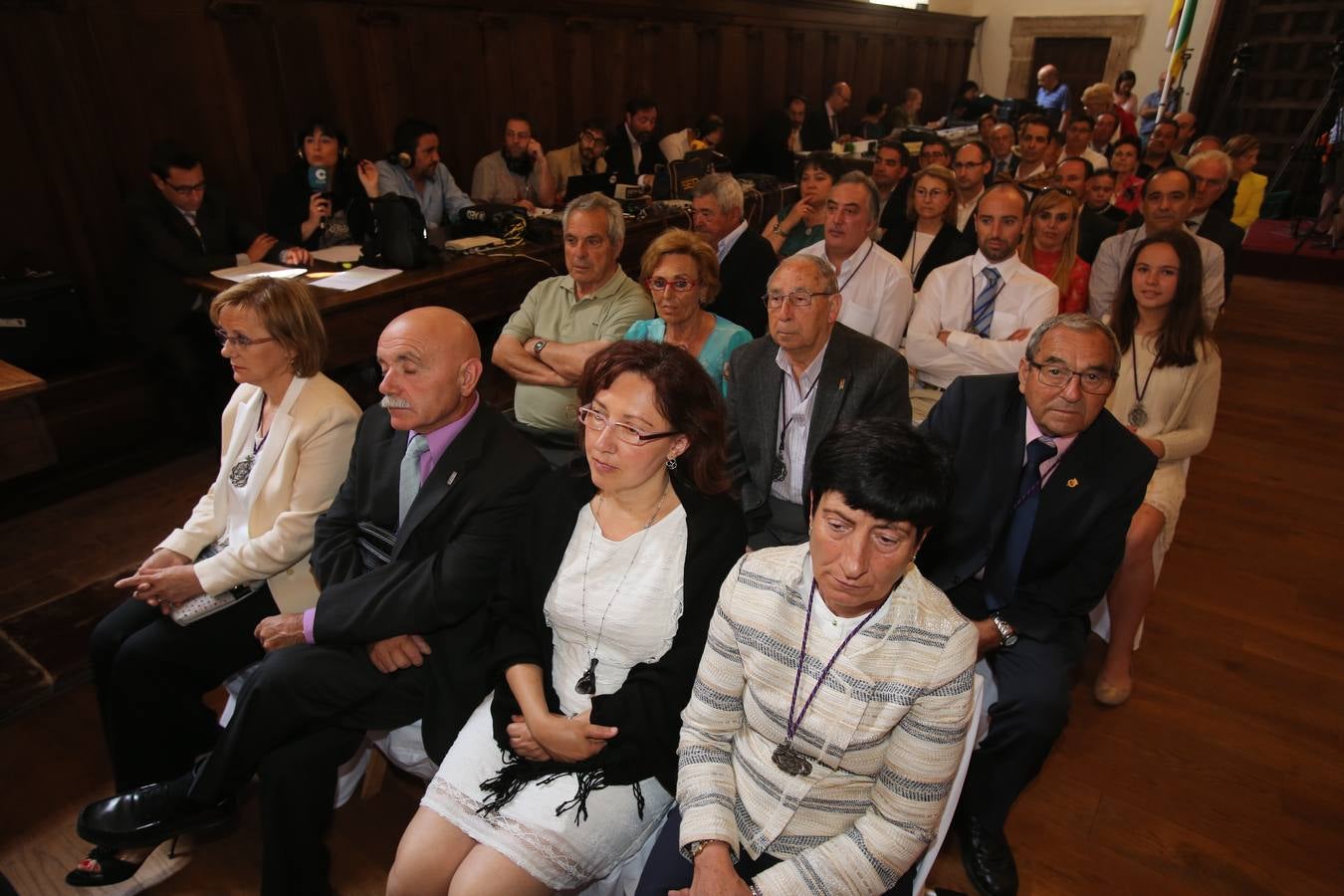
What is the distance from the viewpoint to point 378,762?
2043 mm

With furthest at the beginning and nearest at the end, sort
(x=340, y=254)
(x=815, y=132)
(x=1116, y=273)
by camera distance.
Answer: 1. (x=815, y=132)
2. (x=340, y=254)
3. (x=1116, y=273)

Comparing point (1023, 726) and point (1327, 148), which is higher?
point (1327, 148)

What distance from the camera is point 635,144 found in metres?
6.41

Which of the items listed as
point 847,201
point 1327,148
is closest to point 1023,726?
point 847,201

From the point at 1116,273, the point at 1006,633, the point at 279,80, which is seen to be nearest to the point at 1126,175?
the point at 1116,273

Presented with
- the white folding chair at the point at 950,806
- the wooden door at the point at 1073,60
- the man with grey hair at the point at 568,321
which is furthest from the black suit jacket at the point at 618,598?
the wooden door at the point at 1073,60

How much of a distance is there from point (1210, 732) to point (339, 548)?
2445 mm

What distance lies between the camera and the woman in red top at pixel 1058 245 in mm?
3289

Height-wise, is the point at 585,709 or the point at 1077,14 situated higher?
the point at 1077,14

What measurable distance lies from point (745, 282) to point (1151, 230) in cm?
Result: 198

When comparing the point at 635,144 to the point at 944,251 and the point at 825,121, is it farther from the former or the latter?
the point at 944,251

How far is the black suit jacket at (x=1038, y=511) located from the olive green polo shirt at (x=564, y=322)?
1236mm

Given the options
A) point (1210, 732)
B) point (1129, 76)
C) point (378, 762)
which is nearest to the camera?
point (378, 762)

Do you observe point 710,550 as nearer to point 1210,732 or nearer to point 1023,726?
point 1023,726
